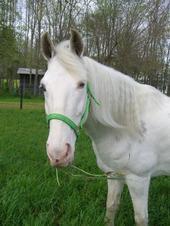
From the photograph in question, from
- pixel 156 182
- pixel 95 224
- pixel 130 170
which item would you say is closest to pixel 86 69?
pixel 130 170

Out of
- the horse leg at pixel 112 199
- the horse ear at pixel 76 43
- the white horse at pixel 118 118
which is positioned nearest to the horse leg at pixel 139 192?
the white horse at pixel 118 118

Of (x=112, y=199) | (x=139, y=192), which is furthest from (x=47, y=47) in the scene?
(x=112, y=199)

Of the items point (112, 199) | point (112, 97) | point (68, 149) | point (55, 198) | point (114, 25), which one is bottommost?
point (55, 198)

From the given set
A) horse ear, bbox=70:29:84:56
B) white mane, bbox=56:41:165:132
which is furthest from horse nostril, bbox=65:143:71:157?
horse ear, bbox=70:29:84:56

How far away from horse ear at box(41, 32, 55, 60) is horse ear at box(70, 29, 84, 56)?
0.16 metres

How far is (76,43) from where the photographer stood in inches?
99.2

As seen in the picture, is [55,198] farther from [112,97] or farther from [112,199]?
[112,97]

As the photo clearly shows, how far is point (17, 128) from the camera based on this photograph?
29.8 ft

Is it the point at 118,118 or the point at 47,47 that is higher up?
the point at 47,47

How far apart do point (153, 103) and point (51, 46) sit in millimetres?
1126

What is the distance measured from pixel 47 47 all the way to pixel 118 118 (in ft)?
2.79

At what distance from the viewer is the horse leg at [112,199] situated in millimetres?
3377

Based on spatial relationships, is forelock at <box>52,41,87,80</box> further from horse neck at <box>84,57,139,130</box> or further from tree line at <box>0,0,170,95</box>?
tree line at <box>0,0,170,95</box>

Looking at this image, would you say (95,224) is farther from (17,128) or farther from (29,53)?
(29,53)
